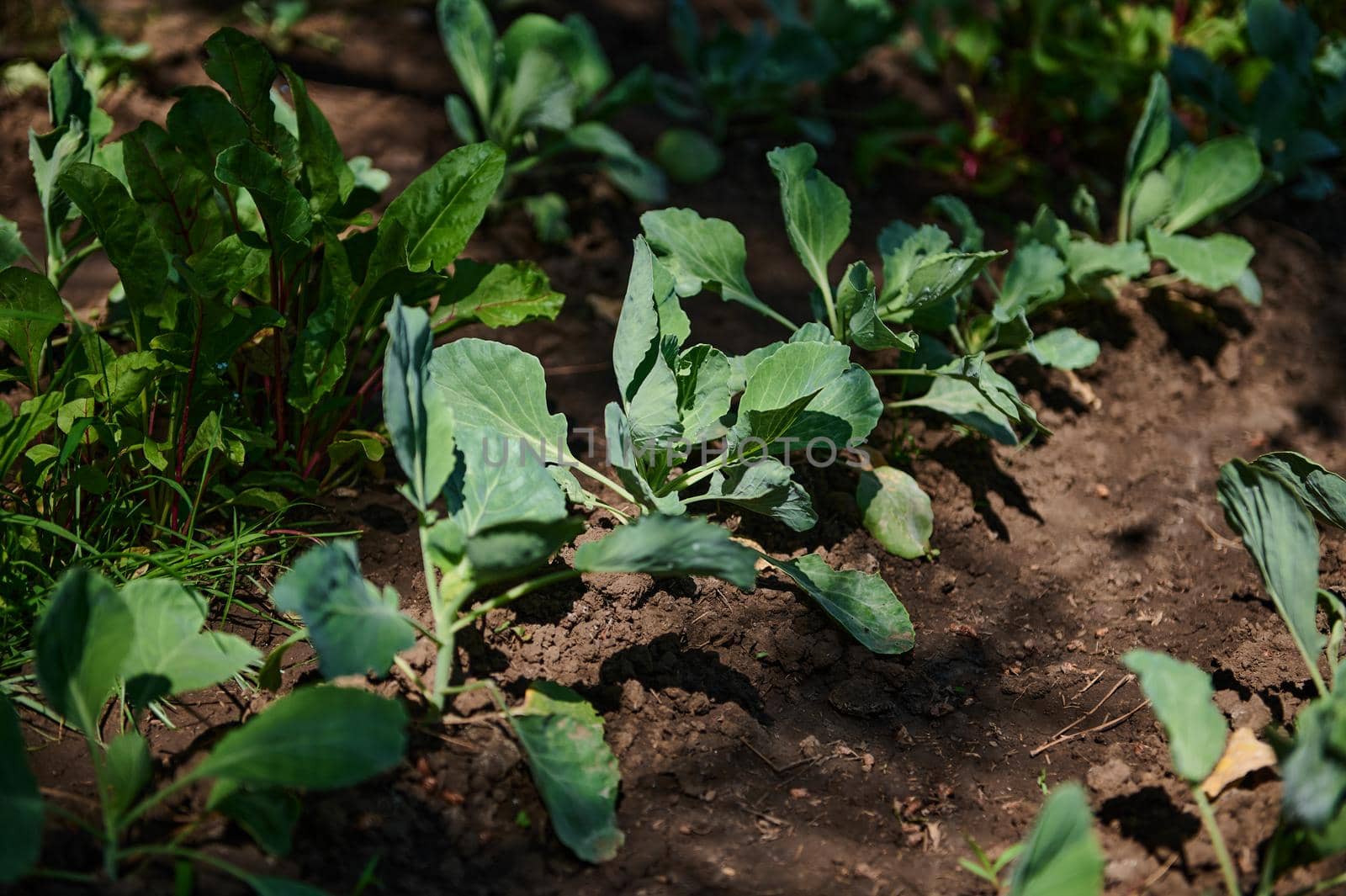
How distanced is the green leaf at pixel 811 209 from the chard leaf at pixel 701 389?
0.44 metres

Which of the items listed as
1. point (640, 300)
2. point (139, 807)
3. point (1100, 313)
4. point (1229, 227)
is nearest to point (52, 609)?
point (139, 807)

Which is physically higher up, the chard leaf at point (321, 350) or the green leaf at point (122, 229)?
the green leaf at point (122, 229)

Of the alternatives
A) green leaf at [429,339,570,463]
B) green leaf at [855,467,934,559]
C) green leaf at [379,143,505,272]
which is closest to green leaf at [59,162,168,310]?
green leaf at [379,143,505,272]

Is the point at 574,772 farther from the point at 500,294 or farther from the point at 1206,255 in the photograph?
the point at 1206,255

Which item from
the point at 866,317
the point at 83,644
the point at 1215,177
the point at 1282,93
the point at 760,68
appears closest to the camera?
the point at 83,644

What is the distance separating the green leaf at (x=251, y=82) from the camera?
75.1 inches

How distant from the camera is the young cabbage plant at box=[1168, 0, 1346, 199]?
9.74ft

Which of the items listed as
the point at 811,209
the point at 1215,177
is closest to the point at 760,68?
the point at 811,209

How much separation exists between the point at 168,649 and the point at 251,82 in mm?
1042

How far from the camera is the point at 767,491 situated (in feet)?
6.18

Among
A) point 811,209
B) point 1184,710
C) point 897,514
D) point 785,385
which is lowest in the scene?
point 897,514

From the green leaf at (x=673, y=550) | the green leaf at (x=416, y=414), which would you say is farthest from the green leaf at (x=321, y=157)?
the green leaf at (x=673, y=550)

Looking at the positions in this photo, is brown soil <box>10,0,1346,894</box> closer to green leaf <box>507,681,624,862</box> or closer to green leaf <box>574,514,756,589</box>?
green leaf <box>507,681,624,862</box>

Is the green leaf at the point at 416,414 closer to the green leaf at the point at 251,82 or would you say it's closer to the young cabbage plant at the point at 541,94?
the green leaf at the point at 251,82
